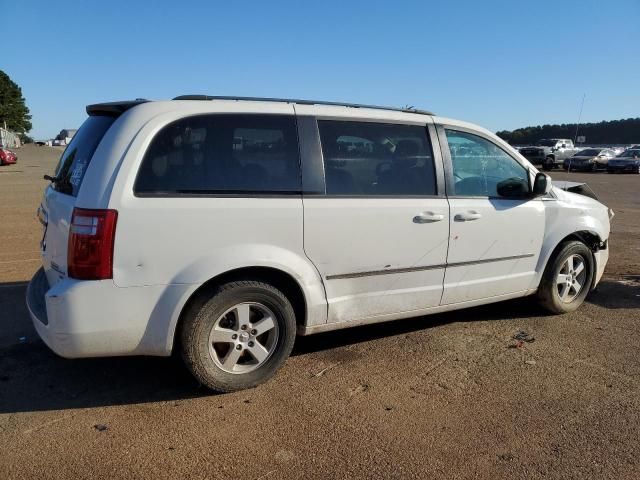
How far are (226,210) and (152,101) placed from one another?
843 mm

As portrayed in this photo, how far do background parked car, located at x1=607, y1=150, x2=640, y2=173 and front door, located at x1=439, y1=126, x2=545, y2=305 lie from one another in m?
32.7

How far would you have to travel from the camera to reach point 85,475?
2.66 meters

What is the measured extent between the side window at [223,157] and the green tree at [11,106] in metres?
101

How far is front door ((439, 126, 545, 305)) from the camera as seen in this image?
13.9 ft

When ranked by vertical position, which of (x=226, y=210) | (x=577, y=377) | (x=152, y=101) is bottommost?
(x=577, y=377)

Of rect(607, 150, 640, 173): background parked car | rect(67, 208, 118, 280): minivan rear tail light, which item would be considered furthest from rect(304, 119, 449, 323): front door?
rect(607, 150, 640, 173): background parked car

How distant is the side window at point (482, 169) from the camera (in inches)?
170

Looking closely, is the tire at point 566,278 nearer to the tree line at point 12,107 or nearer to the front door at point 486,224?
the front door at point 486,224

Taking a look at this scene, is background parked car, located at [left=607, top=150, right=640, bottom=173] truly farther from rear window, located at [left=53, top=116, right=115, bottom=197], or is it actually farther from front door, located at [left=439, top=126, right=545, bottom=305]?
rear window, located at [left=53, top=116, right=115, bottom=197]

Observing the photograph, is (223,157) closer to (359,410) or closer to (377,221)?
(377,221)

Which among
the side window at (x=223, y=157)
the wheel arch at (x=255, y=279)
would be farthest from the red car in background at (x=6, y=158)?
the wheel arch at (x=255, y=279)

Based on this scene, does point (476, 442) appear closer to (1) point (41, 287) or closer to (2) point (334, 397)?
(2) point (334, 397)

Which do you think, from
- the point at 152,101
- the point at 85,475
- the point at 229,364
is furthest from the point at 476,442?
the point at 152,101

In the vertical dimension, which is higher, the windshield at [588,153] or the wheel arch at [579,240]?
the wheel arch at [579,240]
